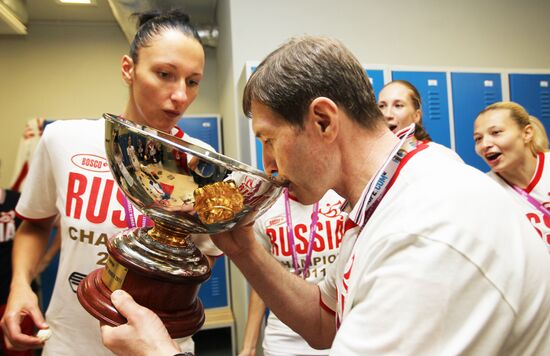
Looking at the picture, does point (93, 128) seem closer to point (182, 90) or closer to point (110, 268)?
point (182, 90)

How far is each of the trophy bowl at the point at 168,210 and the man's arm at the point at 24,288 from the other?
0.35m

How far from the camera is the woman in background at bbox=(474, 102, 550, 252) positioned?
2004 millimetres

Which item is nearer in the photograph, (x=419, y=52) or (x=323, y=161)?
(x=323, y=161)

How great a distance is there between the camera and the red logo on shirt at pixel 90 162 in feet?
3.33

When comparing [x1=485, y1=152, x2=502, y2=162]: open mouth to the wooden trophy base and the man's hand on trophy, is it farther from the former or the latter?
the man's hand on trophy

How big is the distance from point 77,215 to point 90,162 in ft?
0.48

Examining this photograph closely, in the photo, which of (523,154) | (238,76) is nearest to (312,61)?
(523,154)

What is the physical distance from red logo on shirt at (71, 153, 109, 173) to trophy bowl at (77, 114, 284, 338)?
35 centimetres

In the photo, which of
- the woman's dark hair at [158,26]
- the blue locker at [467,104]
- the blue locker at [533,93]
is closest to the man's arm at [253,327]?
the woman's dark hair at [158,26]

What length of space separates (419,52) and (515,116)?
4.52 ft

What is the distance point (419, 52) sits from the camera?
3230 mm

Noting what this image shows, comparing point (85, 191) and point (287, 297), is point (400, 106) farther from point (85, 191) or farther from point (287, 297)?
point (85, 191)

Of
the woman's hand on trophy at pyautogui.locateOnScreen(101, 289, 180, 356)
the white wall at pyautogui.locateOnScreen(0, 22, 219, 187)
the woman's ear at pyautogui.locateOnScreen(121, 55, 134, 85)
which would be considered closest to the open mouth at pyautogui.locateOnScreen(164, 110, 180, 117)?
the woman's ear at pyautogui.locateOnScreen(121, 55, 134, 85)

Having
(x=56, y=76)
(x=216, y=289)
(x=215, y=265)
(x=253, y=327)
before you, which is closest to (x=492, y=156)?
(x=253, y=327)
